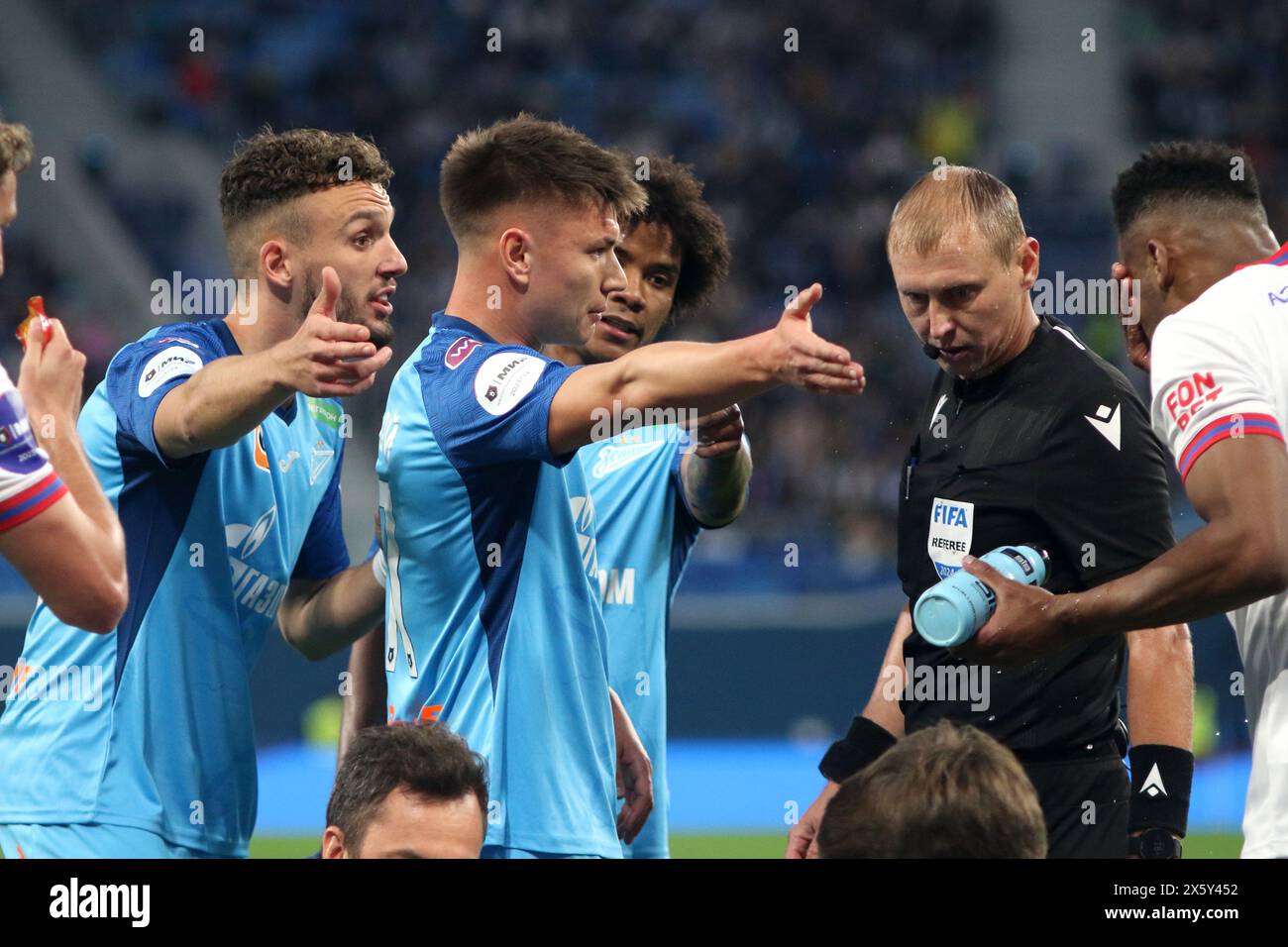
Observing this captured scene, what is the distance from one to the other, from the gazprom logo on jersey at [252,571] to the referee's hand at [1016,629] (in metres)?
1.81

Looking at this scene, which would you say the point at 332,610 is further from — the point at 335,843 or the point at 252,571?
the point at 335,843

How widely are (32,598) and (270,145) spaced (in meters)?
7.18

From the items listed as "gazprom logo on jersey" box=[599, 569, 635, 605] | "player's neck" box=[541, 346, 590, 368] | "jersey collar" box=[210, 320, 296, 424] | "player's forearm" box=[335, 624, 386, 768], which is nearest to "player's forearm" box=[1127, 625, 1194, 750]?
"gazprom logo on jersey" box=[599, 569, 635, 605]

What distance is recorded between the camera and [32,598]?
10.2 metres

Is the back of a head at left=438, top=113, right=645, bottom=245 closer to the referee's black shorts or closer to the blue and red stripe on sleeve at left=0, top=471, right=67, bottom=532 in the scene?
the blue and red stripe on sleeve at left=0, top=471, right=67, bottom=532

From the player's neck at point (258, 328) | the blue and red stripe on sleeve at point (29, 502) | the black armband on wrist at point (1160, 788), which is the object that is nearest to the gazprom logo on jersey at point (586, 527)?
the player's neck at point (258, 328)

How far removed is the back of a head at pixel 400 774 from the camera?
9.57ft

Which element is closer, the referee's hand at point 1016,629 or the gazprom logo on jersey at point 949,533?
the referee's hand at point 1016,629

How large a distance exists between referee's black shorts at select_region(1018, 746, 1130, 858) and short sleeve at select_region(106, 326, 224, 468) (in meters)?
2.23

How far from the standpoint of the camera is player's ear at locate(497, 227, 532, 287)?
3.69m

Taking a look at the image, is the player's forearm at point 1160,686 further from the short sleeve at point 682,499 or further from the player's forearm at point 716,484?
the short sleeve at point 682,499

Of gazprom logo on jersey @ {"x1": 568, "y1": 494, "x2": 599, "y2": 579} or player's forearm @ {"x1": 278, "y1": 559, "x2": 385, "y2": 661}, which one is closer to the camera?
gazprom logo on jersey @ {"x1": 568, "y1": 494, "x2": 599, "y2": 579}

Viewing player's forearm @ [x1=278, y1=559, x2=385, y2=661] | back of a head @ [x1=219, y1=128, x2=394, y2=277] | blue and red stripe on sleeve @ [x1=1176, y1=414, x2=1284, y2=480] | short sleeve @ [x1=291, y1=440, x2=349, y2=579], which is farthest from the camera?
short sleeve @ [x1=291, y1=440, x2=349, y2=579]
